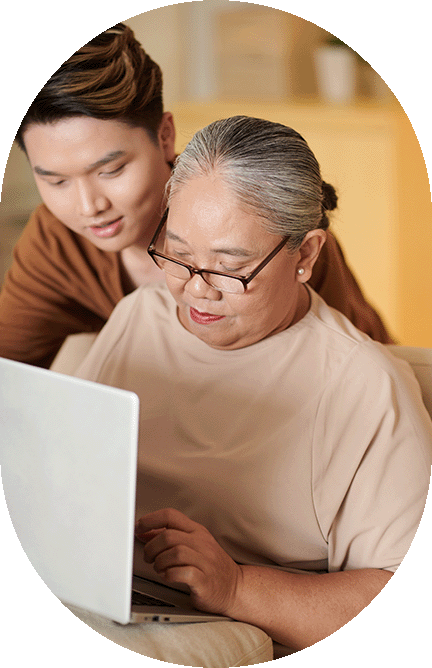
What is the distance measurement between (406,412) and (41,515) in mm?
615

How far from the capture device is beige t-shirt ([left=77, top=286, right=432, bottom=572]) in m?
1.28

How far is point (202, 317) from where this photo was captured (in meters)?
1.32

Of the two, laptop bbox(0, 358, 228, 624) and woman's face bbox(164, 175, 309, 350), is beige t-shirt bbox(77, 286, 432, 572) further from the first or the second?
laptop bbox(0, 358, 228, 624)

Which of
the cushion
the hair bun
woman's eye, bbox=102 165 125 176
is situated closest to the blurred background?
the hair bun

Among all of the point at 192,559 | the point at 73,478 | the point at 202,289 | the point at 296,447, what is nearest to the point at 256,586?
the point at 192,559

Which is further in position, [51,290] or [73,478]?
[51,290]

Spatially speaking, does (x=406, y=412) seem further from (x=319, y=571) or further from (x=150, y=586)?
(x=150, y=586)

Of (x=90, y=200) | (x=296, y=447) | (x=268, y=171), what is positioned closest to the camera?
(x=268, y=171)

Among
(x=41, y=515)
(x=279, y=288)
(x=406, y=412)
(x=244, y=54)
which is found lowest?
(x=41, y=515)

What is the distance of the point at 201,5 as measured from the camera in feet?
4.62

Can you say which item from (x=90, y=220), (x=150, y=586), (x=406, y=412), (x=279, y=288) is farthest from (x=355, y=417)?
(x=90, y=220)

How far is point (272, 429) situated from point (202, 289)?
0.25 metres

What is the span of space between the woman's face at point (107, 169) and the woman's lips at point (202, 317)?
0.57 feet

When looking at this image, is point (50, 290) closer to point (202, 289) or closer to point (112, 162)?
point (112, 162)
